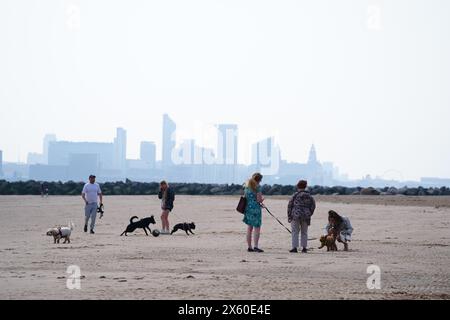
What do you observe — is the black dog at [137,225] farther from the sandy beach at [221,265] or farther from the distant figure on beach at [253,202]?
the distant figure on beach at [253,202]

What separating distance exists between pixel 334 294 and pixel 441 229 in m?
13.9

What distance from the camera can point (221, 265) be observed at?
15.3 m

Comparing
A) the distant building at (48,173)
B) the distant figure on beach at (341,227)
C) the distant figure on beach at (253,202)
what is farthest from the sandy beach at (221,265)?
the distant building at (48,173)

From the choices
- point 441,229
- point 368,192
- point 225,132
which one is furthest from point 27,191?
point 225,132

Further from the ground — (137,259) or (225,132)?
(225,132)

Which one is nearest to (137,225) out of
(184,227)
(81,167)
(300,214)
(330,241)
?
(184,227)

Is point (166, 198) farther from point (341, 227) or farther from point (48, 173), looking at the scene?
point (48, 173)

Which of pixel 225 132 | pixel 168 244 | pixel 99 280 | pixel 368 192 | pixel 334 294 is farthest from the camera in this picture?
pixel 225 132

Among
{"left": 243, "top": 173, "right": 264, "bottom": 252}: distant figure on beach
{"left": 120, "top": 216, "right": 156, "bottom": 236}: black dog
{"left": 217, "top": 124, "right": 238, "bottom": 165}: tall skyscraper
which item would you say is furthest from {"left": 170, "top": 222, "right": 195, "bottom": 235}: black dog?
{"left": 217, "top": 124, "right": 238, "bottom": 165}: tall skyscraper

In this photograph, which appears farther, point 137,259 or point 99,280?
point 137,259

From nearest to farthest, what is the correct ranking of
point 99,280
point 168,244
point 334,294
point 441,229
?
point 334,294
point 99,280
point 168,244
point 441,229

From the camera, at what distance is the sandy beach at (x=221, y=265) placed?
11.7 meters
